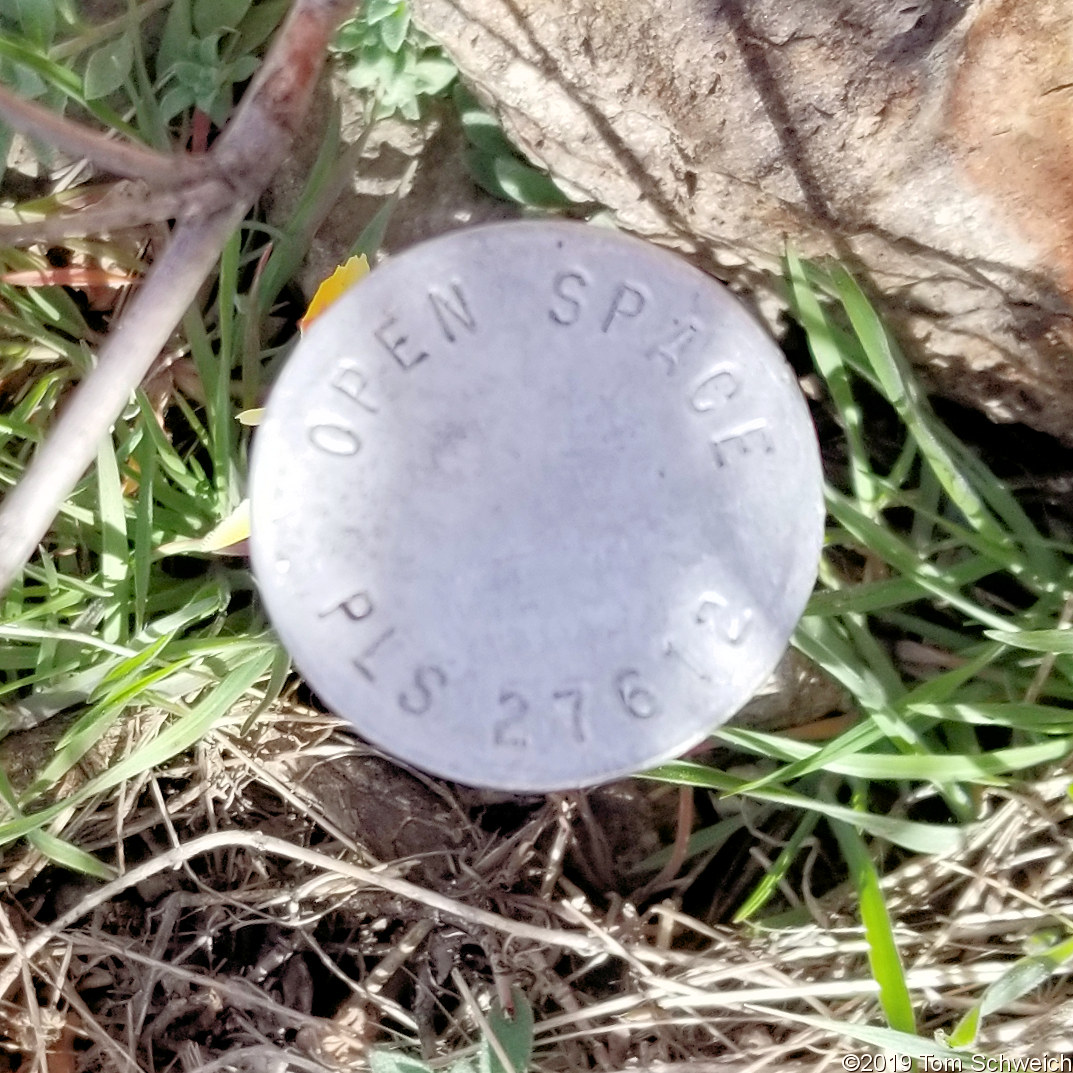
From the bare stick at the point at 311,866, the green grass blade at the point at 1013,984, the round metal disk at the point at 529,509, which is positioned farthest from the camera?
the bare stick at the point at 311,866

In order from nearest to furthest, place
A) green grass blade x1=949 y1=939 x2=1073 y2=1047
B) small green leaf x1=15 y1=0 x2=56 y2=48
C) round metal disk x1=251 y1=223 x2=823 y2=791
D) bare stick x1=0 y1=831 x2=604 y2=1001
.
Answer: round metal disk x1=251 y1=223 x2=823 y2=791 → green grass blade x1=949 y1=939 x2=1073 y2=1047 → small green leaf x1=15 y1=0 x2=56 y2=48 → bare stick x1=0 y1=831 x2=604 y2=1001

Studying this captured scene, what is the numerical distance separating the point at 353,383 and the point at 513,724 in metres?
0.36

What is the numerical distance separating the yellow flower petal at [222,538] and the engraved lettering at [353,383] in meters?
0.35

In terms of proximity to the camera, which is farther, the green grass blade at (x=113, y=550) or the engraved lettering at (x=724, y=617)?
the green grass blade at (x=113, y=550)

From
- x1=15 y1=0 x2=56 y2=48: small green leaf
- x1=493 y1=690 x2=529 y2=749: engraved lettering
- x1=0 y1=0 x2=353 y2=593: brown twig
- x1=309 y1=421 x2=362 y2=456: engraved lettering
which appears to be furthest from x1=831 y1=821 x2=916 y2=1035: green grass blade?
x1=15 y1=0 x2=56 y2=48: small green leaf

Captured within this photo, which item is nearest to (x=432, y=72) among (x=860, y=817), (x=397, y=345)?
(x=397, y=345)

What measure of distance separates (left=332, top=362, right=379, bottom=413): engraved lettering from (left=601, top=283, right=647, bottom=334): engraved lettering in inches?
9.4

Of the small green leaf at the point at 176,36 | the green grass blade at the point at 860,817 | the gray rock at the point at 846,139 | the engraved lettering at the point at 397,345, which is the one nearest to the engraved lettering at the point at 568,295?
the engraved lettering at the point at 397,345

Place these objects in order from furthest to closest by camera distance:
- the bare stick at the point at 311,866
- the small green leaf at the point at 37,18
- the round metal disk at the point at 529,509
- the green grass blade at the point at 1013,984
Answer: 1. the bare stick at the point at 311,866
2. the small green leaf at the point at 37,18
3. the green grass blade at the point at 1013,984
4. the round metal disk at the point at 529,509

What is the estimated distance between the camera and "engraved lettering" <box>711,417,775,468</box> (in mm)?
1017

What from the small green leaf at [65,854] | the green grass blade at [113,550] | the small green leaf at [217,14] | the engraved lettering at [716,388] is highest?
the small green leaf at [217,14]

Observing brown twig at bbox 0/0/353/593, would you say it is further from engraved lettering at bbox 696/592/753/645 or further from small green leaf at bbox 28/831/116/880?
engraved lettering at bbox 696/592/753/645

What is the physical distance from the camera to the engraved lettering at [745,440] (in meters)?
1.02

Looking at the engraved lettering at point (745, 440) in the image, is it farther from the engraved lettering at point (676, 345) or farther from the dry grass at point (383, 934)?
the dry grass at point (383, 934)
